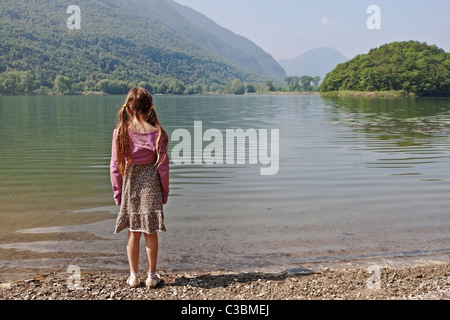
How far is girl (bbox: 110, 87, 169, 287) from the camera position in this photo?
17.5ft

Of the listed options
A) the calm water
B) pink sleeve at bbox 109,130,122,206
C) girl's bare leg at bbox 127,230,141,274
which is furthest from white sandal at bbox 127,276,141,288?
the calm water

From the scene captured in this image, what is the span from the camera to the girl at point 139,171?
5336 millimetres

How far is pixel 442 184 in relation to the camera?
12312mm

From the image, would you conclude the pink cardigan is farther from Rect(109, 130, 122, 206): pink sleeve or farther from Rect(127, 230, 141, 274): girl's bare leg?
Rect(127, 230, 141, 274): girl's bare leg

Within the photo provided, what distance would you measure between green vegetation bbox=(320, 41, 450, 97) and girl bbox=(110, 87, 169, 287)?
12651 centimetres

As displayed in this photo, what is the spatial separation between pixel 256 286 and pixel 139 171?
201 cm

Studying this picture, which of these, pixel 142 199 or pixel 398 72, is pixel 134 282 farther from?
pixel 398 72

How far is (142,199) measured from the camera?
5516 mm

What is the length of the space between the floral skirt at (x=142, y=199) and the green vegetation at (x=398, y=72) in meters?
127

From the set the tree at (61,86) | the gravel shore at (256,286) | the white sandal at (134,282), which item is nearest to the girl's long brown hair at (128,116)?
the white sandal at (134,282)

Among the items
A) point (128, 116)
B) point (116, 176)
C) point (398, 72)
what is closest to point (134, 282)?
point (116, 176)

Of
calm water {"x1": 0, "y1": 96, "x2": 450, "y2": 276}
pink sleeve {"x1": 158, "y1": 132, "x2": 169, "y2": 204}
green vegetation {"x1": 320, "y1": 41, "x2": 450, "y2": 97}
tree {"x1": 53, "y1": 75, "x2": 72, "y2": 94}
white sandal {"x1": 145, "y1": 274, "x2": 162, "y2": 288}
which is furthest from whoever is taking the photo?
tree {"x1": 53, "y1": 75, "x2": 72, "y2": 94}

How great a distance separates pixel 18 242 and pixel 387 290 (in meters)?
5.90

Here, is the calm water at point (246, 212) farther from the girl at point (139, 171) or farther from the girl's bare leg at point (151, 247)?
the girl at point (139, 171)
